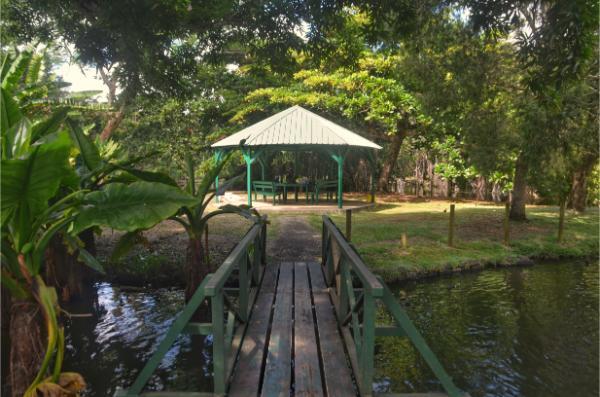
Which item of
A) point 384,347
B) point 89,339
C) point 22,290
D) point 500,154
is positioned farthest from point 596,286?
point 22,290

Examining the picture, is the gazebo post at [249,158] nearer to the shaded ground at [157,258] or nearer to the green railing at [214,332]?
the shaded ground at [157,258]

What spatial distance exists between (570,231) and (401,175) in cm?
1764

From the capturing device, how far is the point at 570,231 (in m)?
15.6

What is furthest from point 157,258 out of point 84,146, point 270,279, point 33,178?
point 33,178

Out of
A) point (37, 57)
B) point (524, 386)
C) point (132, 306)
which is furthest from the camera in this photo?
point (132, 306)

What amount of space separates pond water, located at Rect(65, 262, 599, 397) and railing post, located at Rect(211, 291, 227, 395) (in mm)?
2424

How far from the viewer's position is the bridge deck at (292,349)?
3.83m

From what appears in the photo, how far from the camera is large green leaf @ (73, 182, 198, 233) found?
154 inches

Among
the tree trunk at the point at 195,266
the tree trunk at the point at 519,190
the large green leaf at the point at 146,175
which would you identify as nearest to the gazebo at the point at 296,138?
the tree trunk at the point at 519,190

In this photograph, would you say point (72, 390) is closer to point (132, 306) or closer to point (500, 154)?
point (132, 306)

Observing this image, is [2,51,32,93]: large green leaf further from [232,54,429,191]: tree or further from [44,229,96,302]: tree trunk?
[232,54,429,191]: tree

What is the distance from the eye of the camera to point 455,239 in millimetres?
13852

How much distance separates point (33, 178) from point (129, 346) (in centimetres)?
433

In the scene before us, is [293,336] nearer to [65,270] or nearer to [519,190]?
[65,270]
